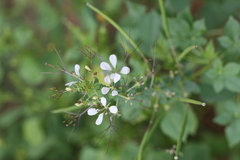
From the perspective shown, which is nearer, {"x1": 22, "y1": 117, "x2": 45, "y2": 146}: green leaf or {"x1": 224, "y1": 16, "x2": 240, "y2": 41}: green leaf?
{"x1": 224, "y1": 16, "x2": 240, "y2": 41}: green leaf

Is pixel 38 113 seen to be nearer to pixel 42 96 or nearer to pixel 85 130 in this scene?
pixel 42 96

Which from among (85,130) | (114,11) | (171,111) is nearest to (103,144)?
(85,130)

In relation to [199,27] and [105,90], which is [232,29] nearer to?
[199,27]

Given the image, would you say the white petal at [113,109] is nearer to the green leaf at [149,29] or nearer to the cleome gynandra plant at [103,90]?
the cleome gynandra plant at [103,90]

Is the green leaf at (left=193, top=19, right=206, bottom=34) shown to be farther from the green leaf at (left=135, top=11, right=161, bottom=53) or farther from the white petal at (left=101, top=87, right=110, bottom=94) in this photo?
the white petal at (left=101, top=87, right=110, bottom=94)

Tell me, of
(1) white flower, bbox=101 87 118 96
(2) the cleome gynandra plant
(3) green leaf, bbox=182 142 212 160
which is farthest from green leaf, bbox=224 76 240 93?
(3) green leaf, bbox=182 142 212 160

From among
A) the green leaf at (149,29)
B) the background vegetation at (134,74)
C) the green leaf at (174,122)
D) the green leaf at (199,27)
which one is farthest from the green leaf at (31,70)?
the green leaf at (199,27)
